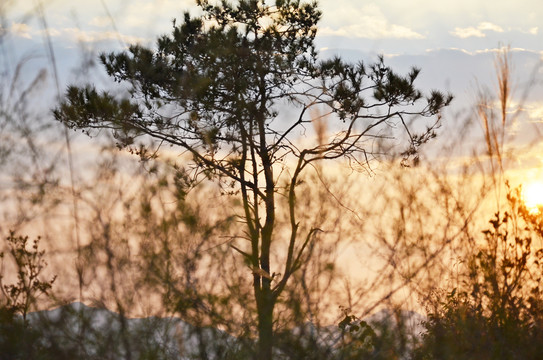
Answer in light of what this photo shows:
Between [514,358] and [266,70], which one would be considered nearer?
[514,358]

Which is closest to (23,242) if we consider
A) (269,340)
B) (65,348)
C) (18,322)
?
(18,322)

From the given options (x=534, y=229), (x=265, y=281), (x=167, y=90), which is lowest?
(x=534, y=229)

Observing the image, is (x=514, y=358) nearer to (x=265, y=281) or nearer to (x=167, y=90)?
(x=265, y=281)

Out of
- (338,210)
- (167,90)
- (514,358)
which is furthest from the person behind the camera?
(167,90)

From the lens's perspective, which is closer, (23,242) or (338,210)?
(23,242)

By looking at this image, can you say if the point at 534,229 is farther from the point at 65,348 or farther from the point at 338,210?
the point at 65,348

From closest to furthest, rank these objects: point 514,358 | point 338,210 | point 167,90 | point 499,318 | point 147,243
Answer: point 514,358, point 499,318, point 147,243, point 338,210, point 167,90

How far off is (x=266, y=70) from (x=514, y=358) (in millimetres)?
4750

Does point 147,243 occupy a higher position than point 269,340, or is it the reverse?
point 147,243

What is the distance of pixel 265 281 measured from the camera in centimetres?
753

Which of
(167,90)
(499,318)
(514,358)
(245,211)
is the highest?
(167,90)

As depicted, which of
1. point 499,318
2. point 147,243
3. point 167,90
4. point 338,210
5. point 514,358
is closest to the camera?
point 514,358

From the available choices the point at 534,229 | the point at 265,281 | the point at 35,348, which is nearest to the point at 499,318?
the point at 534,229

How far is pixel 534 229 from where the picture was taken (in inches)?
152
